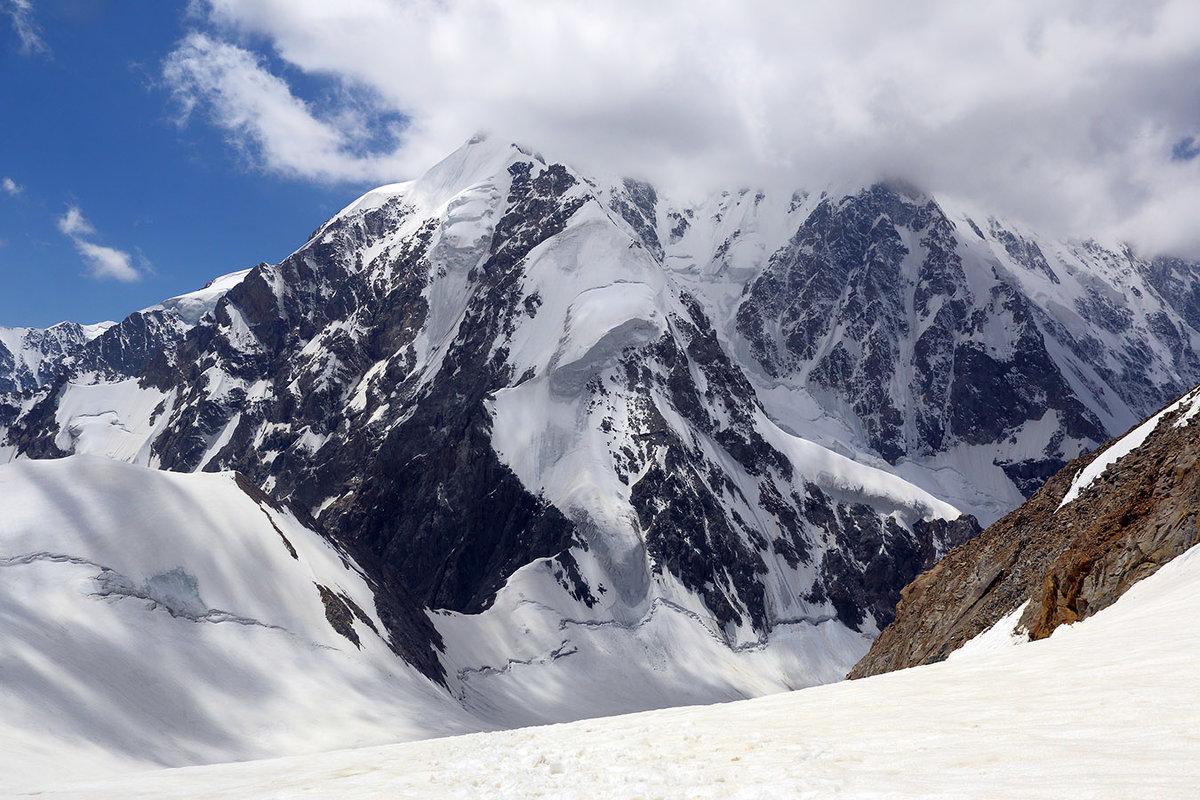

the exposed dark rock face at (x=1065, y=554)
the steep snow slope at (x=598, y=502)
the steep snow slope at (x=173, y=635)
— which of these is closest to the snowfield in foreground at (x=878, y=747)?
the exposed dark rock face at (x=1065, y=554)

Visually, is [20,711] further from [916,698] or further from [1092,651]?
[1092,651]

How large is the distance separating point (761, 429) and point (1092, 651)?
14092 cm

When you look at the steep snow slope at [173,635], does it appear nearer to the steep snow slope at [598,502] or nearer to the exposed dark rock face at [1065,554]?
the steep snow slope at [598,502]

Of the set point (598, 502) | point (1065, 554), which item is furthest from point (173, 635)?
point (598, 502)

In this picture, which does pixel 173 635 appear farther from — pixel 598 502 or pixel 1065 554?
pixel 598 502

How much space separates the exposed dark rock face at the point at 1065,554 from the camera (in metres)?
21.9

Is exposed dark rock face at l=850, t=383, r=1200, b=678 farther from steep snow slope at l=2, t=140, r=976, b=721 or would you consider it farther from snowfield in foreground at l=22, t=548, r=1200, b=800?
steep snow slope at l=2, t=140, r=976, b=721

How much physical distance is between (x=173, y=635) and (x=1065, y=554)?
45.2 m

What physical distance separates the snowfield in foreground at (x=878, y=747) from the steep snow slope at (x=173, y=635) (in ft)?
77.0

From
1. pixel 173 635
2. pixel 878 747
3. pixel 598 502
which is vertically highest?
pixel 598 502

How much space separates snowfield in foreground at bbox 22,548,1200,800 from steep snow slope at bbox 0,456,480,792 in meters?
23.5

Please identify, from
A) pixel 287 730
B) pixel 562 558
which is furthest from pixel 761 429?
pixel 287 730

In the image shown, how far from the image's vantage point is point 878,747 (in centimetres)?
1086

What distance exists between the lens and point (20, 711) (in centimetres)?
3522
